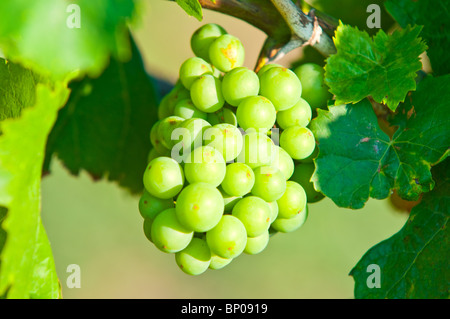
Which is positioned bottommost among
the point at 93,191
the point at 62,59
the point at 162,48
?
the point at 93,191

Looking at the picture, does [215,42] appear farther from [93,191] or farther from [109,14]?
[93,191]

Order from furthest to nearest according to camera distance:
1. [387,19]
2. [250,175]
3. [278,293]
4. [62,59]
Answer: [278,293], [387,19], [250,175], [62,59]

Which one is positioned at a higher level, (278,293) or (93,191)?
(93,191)

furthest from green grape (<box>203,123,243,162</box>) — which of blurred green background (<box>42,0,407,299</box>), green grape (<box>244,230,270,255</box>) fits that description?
blurred green background (<box>42,0,407,299</box>)

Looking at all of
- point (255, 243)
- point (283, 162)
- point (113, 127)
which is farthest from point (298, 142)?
point (113, 127)

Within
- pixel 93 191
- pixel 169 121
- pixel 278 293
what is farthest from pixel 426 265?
pixel 93 191

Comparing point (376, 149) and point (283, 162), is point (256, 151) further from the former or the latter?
point (376, 149)

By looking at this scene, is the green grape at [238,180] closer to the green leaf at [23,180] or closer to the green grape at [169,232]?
the green grape at [169,232]

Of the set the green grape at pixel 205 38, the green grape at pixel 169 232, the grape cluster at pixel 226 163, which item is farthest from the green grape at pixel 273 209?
the green grape at pixel 205 38
